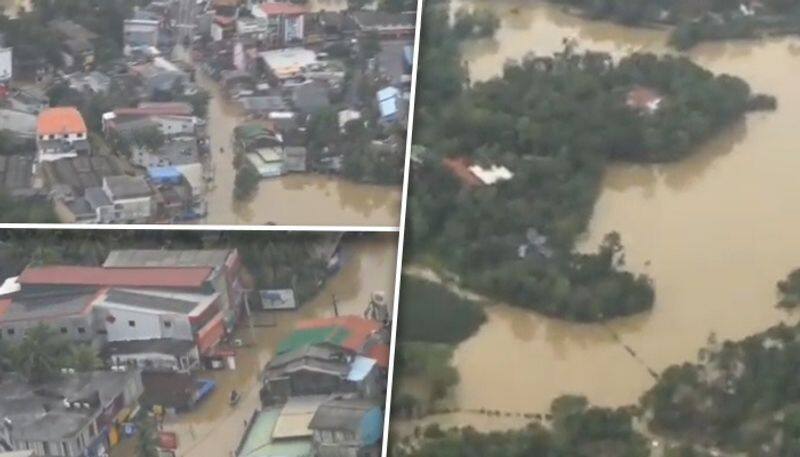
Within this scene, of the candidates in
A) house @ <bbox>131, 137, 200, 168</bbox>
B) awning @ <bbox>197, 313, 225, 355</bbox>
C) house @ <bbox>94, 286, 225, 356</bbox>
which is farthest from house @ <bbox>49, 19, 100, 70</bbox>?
awning @ <bbox>197, 313, 225, 355</bbox>

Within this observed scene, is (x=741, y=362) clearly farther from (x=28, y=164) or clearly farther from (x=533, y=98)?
(x=28, y=164)

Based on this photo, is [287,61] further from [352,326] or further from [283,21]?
[352,326]

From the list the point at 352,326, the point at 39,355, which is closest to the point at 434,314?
the point at 352,326

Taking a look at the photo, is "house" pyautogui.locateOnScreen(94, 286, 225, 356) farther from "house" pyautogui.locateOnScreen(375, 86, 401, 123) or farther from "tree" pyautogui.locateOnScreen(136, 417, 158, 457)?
"house" pyautogui.locateOnScreen(375, 86, 401, 123)

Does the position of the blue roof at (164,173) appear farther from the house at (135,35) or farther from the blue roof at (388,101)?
the blue roof at (388,101)

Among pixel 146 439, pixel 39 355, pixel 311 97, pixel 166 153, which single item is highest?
pixel 311 97

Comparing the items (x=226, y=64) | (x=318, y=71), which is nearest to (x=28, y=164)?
(x=226, y=64)
